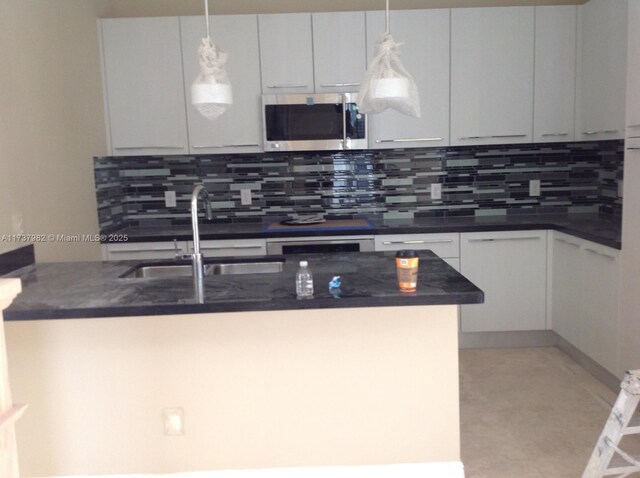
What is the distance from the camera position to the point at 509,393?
335 cm

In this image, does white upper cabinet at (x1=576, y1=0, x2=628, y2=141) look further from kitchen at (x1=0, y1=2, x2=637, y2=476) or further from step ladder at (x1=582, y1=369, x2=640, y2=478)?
step ladder at (x1=582, y1=369, x2=640, y2=478)

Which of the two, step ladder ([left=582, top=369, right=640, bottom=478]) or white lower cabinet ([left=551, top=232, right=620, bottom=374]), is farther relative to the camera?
white lower cabinet ([left=551, top=232, right=620, bottom=374])

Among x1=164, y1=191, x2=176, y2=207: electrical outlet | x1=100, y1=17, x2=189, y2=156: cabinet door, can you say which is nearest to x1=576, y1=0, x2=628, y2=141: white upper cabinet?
x1=100, y1=17, x2=189, y2=156: cabinet door

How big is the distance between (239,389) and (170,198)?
2.42 metres

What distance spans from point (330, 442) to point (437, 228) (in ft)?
6.24

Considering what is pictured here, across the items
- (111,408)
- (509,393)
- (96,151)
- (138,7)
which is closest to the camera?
(111,408)

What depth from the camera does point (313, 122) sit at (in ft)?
12.9

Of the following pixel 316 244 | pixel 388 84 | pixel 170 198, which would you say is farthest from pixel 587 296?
pixel 170 198

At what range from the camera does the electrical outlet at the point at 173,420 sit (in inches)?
92.1

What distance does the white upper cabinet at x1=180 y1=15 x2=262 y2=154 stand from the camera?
3926 millimetres

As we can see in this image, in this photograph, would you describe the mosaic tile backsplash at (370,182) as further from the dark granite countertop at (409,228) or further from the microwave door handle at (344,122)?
the microwave door handle at (344,122)

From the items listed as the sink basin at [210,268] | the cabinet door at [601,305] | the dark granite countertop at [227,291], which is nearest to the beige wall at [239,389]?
the dark granite countertop at [227,291]

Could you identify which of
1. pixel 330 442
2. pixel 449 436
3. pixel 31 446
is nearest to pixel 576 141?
pixel 449 436

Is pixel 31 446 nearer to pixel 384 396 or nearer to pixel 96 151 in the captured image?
pixel 384 396
